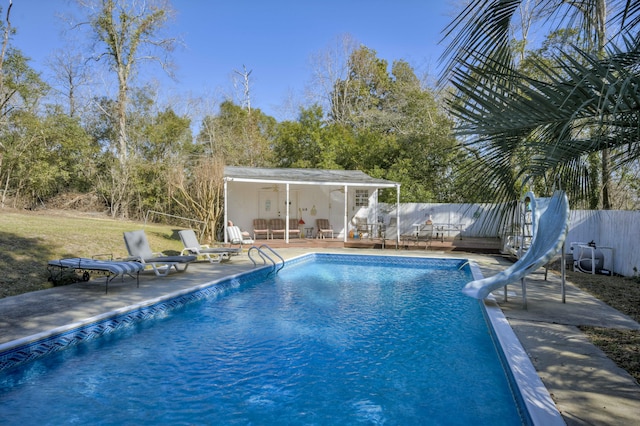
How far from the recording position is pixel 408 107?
2606 cm

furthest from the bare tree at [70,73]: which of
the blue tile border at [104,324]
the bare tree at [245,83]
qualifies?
the blue tile border at [104,324]

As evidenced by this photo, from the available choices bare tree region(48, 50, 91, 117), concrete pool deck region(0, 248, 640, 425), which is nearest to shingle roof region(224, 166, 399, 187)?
concrete pool deck region(0, 248, 640, 425)

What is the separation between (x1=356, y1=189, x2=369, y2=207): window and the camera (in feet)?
63.4

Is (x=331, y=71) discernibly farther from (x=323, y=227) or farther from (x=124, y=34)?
(x=323, y=227)

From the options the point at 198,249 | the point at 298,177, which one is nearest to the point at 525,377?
the point at 198,249

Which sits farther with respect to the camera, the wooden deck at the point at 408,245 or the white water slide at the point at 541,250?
the wooden deck at the point at 408,245

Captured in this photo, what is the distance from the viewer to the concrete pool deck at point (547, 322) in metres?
3.35

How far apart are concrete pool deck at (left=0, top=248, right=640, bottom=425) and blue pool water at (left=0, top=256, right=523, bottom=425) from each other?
0.48 metres

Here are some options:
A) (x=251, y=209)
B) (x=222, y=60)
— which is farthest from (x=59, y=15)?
(x=251, y=209)

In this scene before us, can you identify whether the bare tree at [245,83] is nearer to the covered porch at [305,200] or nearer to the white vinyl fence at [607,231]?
the covered porch at [305,200]

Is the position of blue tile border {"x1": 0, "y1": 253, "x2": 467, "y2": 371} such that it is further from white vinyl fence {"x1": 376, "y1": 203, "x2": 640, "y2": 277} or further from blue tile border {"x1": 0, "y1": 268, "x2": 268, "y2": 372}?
white vinyl fence {"x1": 376, "y1": 203, "x2": 640, "y2": 277}

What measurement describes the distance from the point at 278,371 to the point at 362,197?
14.9 meters

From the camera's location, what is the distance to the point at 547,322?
5.77 metres

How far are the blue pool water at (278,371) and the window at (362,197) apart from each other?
37.8 ft
